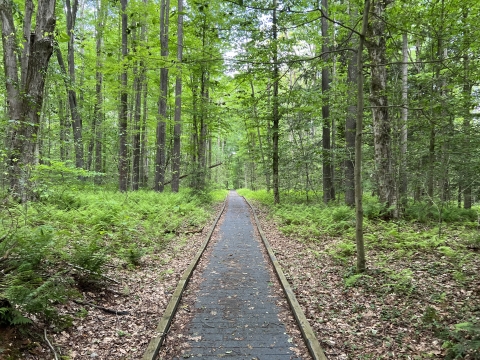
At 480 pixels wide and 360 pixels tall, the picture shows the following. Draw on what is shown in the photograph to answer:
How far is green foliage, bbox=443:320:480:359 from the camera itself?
3.06 m

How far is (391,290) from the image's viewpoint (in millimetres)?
5113

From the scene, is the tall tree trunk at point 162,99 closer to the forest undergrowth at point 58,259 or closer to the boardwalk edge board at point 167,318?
the forest undergrowth at point 58,259

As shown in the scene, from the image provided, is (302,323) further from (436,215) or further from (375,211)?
(436,215)

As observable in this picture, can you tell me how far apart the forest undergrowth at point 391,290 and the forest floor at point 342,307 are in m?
0.01

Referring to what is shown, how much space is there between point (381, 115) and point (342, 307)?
6965 mm

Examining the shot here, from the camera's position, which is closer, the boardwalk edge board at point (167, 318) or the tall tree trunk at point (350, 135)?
the boardwalk edge board at point (167, 318)

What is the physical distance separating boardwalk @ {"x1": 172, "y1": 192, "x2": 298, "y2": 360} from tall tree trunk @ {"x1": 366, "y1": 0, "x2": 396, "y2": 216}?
5.02 metres

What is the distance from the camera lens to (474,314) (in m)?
3.84

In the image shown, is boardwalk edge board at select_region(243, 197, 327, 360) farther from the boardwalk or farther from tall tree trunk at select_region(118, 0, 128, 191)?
tall tree trunk at select_region(118, 0, 128, 191)

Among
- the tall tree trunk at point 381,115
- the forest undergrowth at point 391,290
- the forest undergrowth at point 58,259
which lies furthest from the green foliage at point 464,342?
the tall tree trunk at point 381,115

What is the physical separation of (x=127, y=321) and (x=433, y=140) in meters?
11.9

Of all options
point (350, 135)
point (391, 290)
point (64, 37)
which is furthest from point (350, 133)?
point (64, 37)

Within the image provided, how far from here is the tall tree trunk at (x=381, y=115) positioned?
30.3ft

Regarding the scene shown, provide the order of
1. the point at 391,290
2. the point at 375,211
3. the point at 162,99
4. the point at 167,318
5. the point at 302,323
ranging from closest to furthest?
the point at 302,323 → the point at 167,318 → the point at 391,290 → the point at 375,211 → the point at 162,99
